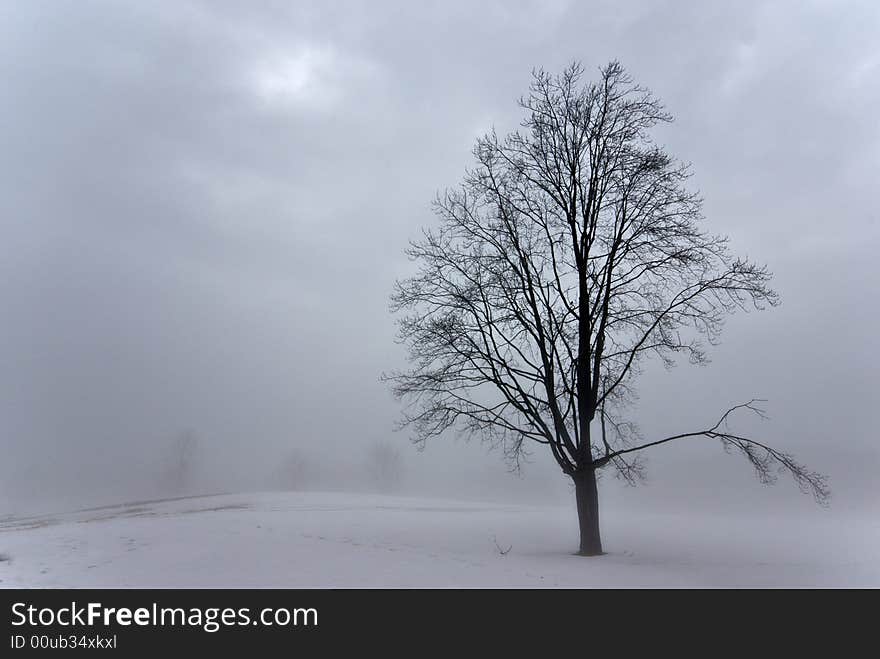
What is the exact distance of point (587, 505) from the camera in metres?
12.3

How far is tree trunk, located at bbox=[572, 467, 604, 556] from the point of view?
1196 cm

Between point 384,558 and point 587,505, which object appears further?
point 587,505

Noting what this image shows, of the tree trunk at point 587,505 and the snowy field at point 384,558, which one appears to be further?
the tree trunk at point 587,505

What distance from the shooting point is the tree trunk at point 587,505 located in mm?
11961

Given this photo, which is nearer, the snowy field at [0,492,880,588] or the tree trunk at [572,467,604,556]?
the snowy field at [0,492,880,588]
